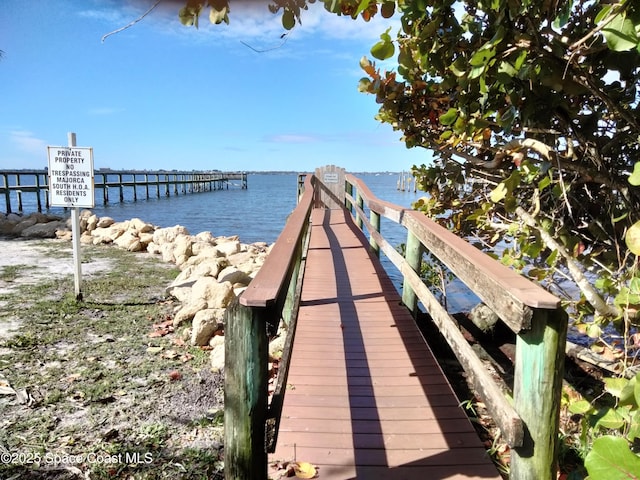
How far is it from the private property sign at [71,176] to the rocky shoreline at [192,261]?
1760 mm

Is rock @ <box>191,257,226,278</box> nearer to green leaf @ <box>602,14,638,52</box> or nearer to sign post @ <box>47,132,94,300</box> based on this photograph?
sign post @ <box>47,132,94,300</box>

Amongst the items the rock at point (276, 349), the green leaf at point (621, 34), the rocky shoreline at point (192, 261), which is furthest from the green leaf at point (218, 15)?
the rock at point (276, 349)

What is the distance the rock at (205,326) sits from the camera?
4.55m

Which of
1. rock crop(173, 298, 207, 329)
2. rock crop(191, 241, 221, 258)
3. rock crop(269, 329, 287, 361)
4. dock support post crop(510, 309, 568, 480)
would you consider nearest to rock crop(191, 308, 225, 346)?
rock crop(173, 298, 207, 329)

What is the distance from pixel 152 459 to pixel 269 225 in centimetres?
2472

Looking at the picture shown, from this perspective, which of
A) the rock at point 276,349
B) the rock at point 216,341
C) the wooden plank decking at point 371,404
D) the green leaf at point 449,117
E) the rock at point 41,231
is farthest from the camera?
the rock at point 41,231

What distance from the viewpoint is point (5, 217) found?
1362 cm

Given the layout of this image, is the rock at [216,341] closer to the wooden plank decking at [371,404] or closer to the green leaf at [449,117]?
the wooden plank decking at [371,404]

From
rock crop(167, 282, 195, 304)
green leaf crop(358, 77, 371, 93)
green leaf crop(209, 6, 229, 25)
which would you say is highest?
green leaf crop(358, 77, 371, 93)

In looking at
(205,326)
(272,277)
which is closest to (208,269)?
(205,326)

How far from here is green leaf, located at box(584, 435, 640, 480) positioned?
0.99 metres

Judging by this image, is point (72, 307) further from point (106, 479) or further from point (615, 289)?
point (615, 289)

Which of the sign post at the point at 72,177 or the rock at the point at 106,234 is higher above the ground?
the sign post at the point at 72,177

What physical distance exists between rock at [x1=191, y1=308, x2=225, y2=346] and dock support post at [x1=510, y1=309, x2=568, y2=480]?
11.5 ft
